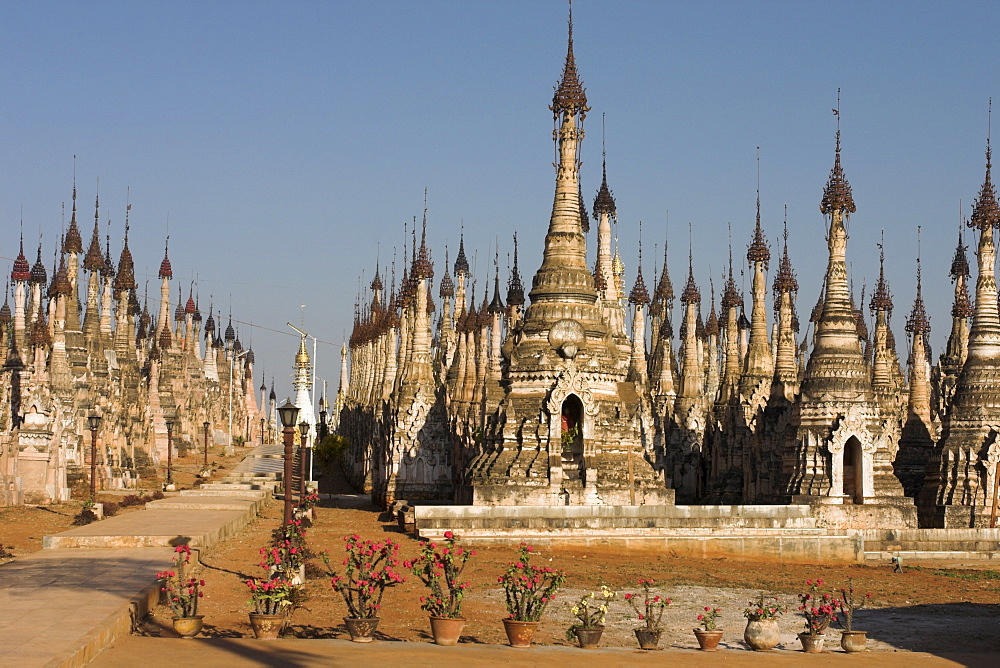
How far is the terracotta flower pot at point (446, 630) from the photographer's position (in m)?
17.5

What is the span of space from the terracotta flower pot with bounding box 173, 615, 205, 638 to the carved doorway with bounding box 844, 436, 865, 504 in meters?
22.4

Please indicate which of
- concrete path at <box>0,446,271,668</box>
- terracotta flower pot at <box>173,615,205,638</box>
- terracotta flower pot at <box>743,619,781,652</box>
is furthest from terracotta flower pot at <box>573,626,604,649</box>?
concrete path at <box>0,446,271,668</box>

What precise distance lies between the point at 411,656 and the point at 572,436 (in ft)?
63.0

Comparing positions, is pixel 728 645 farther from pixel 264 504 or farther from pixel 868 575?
pixel 264 504

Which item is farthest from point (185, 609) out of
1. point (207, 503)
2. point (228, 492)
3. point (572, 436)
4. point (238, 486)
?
point (238, 486)

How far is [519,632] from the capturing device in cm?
1766

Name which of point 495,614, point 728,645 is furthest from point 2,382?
point 728,645

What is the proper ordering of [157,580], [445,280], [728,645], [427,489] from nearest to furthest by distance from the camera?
[728,645], [157,580], [427,489], [445,280]

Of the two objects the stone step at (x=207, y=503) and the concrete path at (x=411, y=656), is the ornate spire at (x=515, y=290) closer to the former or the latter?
the stone step at (x=207, y=503)

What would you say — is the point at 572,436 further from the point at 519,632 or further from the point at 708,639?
the point at 519,632

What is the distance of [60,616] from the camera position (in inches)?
679

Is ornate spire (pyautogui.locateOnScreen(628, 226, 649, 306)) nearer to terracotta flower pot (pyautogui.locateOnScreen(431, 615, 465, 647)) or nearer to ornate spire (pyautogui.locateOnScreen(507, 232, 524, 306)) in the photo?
ornate spire (pyautogui.locateOnScreen(507, 232, 524, 306))

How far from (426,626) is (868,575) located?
14970 millimetres

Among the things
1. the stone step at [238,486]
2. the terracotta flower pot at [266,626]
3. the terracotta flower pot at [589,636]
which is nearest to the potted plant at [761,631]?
the terracotta flower pot at [589,636]
